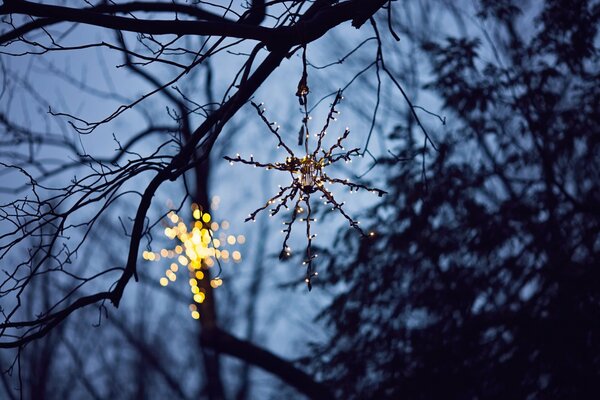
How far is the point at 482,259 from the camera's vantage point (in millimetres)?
6332

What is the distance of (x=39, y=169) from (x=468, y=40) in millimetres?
4712

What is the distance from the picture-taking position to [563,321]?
5.22m

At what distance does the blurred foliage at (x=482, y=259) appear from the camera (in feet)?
17.9

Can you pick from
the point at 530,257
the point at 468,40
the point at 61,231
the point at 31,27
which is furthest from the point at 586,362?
the point at 31,27

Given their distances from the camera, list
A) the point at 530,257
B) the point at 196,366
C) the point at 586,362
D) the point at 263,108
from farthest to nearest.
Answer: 1. the point at 196,366
2. the point at 530,257
3. the point at 586,362
4. the point at 263,108

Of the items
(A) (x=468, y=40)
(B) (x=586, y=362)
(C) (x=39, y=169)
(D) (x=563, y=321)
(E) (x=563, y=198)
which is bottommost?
(B) (x=586, y=362)

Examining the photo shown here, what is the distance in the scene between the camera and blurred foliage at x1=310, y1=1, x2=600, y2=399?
5.47 m

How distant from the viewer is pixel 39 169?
5156mm

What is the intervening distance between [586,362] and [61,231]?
4.33 m

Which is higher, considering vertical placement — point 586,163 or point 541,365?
point 586,163

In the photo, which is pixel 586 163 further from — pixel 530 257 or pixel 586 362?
pixel 586 362

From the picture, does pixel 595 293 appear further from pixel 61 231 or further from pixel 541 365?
pixel 61 231

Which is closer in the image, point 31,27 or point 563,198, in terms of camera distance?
point 31,27

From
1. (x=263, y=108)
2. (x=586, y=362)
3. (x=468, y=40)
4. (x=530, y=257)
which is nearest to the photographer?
(x=263, y=108)
